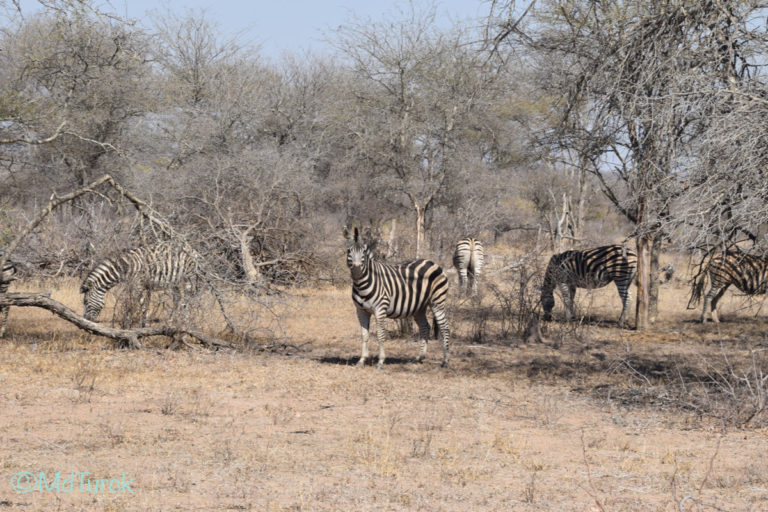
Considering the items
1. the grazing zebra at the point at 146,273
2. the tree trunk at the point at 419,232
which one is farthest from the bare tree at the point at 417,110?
the grazing zebra at the point at 146,273

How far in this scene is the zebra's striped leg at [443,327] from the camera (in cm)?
1164

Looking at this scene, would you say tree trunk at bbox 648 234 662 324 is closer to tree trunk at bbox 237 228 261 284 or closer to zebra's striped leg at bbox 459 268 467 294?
zebra's striped leg at bbox 459 268 467 294

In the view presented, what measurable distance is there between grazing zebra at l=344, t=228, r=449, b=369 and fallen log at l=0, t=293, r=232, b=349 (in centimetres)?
254

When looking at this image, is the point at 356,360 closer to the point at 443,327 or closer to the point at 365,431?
the point at 443,327

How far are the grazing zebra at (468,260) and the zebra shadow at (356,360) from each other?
908 centimetres

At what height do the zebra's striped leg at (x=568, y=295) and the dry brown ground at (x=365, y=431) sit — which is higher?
the zebra's striped leg at (x=568, y=295)

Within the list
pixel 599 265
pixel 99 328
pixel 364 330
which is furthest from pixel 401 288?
pixel 599 265

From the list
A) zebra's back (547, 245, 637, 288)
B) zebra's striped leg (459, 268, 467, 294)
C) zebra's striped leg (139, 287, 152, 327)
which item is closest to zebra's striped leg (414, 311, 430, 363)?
zebra's striped leg (139, 287, 152, 327)

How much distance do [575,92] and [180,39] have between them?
78.5ft

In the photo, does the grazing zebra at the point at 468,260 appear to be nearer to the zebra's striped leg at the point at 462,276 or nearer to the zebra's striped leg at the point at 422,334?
the zebra's striped leg at the point at 462,276

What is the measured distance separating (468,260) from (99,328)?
1186cm

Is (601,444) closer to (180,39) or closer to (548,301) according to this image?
(548,301)

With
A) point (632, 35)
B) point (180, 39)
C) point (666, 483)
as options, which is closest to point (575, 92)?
point (632, 35)

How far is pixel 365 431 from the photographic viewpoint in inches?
299
